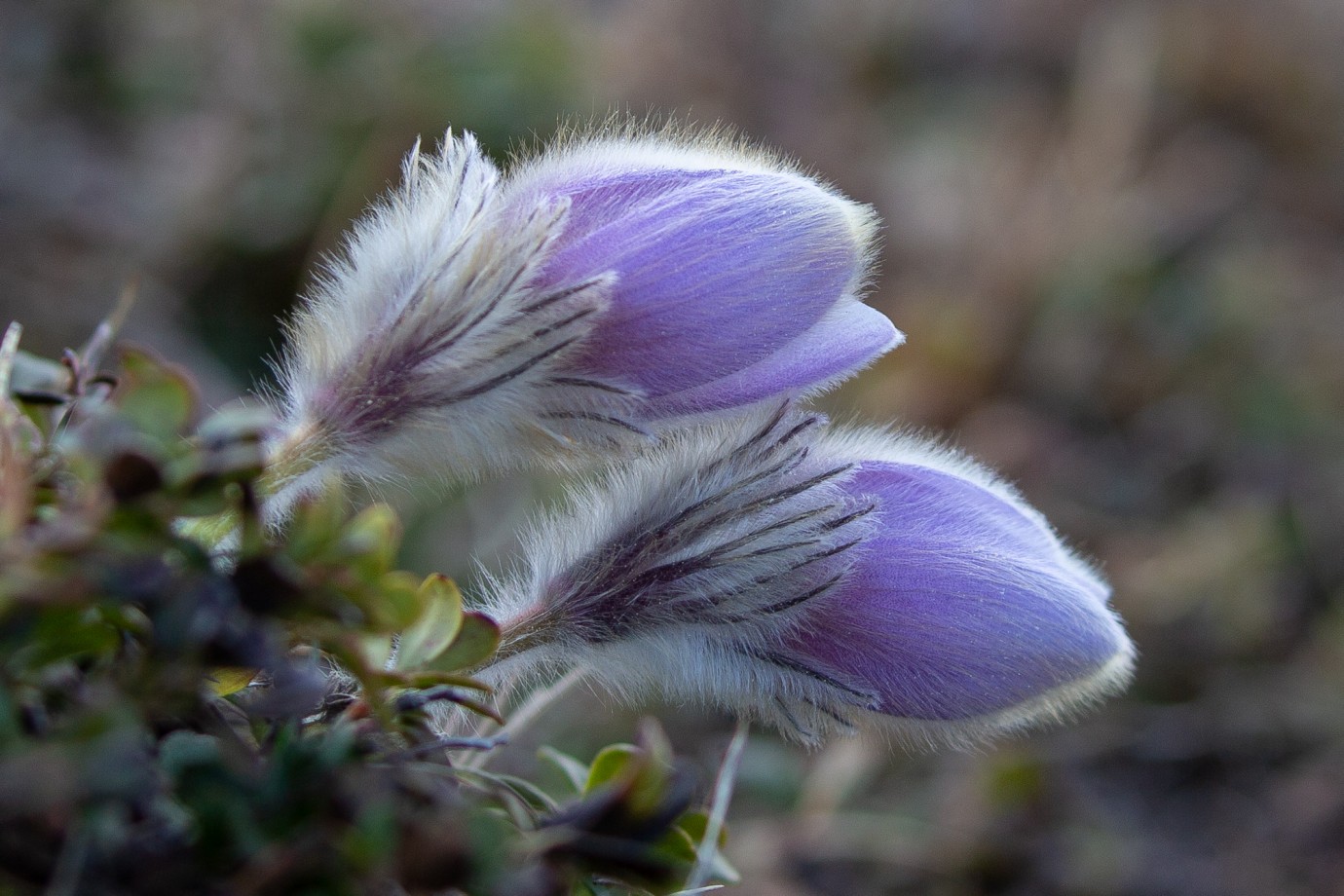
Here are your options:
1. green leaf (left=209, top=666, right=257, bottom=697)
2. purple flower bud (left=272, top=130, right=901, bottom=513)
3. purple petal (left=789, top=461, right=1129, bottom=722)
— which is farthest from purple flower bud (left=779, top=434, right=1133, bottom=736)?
green leaf (left=209, top=666, right=257, bottom=697)

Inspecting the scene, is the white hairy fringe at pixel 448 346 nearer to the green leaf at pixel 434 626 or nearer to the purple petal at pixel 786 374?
the purple petal at pixel 786 374

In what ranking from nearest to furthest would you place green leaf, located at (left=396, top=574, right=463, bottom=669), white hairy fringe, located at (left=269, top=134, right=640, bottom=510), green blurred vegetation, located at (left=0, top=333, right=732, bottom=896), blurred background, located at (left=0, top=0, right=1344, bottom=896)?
green blurred vegetation, located at (left=0, top=333, right=732, bottom=896)
green leaf, located at (left=396, top=574, right=463, bottom=669)
white hairy fringe, located at (left=269, top=134, right=640, bottom=510)
blurred background, located at (left=0, top=0, right=1344, bottom=896)

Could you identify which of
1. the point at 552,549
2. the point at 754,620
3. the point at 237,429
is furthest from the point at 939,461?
the point at 237,429

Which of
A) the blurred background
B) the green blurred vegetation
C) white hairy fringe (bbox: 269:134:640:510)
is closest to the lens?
the green blurred vegetation

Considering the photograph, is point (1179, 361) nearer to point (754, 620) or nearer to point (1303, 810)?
point (1303, 810)

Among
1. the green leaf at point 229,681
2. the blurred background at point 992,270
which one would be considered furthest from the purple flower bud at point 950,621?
the blurred background at point 992,270

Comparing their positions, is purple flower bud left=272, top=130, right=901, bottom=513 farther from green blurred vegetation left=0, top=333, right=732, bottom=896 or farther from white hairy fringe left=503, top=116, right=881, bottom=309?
green blurred vegetation left=0, top=333, right=732, bottom=896

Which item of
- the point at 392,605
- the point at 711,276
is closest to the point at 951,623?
the point at 711,276
